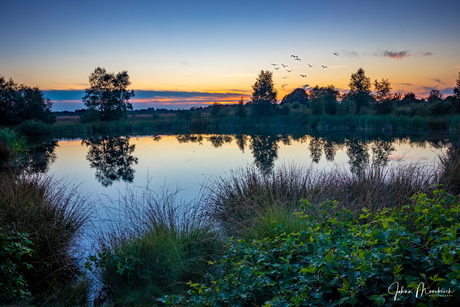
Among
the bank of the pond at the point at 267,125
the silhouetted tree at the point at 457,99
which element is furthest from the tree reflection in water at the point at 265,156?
the silhouetted tree at the point at 457,99

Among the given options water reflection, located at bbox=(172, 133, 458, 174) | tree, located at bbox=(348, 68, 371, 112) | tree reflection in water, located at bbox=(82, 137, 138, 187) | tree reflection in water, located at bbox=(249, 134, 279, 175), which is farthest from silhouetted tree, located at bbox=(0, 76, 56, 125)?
tree, located at bbox=(348, 68, 371, 112)

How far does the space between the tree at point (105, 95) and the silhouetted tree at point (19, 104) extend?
8.22m

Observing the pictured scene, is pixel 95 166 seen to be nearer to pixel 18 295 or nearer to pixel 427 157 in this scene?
pixel 18 295

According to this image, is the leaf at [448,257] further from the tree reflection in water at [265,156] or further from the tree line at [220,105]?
the tree line at [220,105]

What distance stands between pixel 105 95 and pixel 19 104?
44.8 feet

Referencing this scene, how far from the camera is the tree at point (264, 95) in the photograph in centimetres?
5247

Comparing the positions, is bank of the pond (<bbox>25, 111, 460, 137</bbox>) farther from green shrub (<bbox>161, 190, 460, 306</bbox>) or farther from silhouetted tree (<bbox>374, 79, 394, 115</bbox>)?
green shrub (<bbox>161, 190, 460, 306</bbox>)

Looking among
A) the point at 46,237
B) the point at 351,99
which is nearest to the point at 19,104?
the point at 46,237

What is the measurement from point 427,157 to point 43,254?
16.5 m

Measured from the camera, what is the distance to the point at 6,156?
14633mm

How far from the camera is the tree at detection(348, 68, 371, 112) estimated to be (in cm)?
5303

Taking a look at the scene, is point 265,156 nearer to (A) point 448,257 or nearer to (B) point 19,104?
(A) point 448,257

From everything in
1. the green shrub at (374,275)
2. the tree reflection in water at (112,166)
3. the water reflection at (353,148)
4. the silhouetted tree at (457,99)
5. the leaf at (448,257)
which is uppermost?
the silhouetted tree at (457,99)

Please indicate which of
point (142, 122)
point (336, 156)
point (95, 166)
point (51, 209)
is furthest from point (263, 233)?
point (142, 122)
